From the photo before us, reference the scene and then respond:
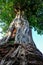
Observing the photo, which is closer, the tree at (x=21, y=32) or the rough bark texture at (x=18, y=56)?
the rough bark texture at (x=18, y=56)

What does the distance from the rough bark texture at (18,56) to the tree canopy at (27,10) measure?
587cm

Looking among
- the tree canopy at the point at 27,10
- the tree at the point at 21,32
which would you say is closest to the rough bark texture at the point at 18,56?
the tree at the point at 21,32

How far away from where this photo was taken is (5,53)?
23.1ft

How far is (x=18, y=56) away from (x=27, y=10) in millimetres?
7612

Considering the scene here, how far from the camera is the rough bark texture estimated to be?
6.32 m

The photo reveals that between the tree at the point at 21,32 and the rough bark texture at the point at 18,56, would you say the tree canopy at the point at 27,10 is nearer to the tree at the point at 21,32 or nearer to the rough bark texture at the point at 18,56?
the tree at the point at 21,32

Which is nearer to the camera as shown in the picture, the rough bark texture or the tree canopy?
the rough bark texture

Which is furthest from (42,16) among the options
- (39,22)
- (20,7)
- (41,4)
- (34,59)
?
(34,59)

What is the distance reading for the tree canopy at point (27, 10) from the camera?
13.1m

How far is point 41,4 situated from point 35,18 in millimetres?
1181

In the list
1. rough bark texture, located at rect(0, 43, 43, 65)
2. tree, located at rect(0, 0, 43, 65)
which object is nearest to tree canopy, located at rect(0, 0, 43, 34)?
tree, located at rect(0, 0, 43, 65)

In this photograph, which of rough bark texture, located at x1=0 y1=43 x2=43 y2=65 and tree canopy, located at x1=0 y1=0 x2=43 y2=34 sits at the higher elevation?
tree canopy, located at x1=0 y1=0 x2=43 y2=34

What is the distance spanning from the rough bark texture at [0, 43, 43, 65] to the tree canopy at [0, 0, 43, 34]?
587 centimetres

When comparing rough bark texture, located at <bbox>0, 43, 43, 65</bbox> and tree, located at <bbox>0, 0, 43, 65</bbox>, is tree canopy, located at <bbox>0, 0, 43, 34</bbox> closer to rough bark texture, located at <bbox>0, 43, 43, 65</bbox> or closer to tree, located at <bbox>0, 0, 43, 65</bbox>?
tree, located at <bbox>0, 0, 43, 65</bbox>
